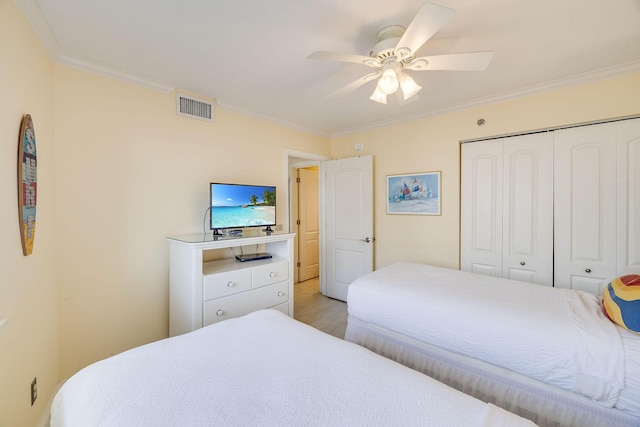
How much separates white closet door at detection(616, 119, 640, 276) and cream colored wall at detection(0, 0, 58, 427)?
3897 mm

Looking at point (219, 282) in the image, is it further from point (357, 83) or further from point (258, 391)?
point (357, 83)

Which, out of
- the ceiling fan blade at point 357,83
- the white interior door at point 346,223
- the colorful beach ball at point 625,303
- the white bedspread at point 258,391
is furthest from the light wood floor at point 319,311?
the ceiling fan blade at point 357,83

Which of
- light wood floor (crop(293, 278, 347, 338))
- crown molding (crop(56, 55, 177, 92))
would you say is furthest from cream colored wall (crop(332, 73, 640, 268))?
crown molding (crop(56, 55, 177, 92))

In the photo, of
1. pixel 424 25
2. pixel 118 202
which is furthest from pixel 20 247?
pixel 424 25

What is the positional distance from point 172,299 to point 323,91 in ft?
7.54

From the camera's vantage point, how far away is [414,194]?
3.17 metres

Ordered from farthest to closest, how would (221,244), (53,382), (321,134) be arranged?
(321,134) < (221,244) < (53,382)

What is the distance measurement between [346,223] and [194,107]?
7.41 ft

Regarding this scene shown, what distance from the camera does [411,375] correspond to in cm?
101

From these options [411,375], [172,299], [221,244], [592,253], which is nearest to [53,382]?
[172,299]

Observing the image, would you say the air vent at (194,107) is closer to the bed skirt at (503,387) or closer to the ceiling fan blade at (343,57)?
the ceiling fan blade at (343,57)

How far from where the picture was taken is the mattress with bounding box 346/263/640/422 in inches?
48.4

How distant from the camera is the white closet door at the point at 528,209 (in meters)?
2.42

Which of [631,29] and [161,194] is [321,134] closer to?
[161,194]
